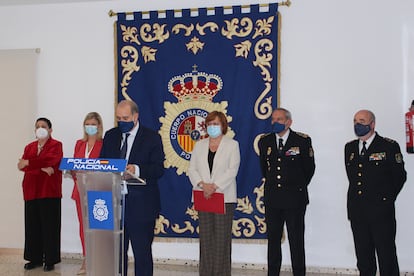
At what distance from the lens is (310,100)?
491cm

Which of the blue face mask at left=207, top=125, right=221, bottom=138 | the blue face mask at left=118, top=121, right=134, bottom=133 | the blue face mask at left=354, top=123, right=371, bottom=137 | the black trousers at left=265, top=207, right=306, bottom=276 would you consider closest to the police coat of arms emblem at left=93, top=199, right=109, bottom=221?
the blue face mask at left=118, top=121, right=134, bottom=133

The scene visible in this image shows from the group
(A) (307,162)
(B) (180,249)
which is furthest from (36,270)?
(A) (307,162)

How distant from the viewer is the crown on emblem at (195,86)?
5094 mm

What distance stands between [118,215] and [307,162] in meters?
1.87

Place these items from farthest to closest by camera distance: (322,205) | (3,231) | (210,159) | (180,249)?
(3,231) → (180,249) → (322,205) → (210,159)

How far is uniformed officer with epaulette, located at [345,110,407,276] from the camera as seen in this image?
3.87m

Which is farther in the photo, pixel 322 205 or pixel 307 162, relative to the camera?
pixel 322 205

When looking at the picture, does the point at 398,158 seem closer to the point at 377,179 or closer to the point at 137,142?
the point at 377,179

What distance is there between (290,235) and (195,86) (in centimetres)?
189

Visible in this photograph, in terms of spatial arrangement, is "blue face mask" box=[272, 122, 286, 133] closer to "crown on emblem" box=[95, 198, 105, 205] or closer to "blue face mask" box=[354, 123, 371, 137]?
"blue face mask" box=[354, 123, 371, 137]

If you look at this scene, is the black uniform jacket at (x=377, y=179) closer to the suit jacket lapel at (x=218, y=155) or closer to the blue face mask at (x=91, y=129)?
the suit jacket lapel at (x=218, y=155)

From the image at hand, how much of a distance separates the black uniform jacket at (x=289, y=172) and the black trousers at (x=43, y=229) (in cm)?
224

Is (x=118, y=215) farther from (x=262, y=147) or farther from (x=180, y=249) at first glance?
(x=180, y=249)

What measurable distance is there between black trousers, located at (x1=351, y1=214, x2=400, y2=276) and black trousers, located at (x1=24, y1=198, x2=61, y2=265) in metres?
2.97
